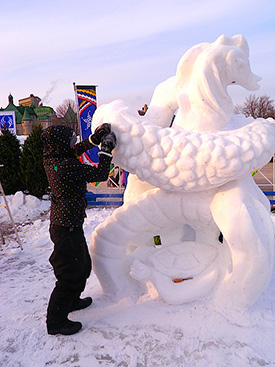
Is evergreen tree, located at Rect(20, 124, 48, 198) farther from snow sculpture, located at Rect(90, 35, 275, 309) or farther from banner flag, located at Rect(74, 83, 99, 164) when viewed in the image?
snow sculpture, located at Rect(90, 35, 275, 309)

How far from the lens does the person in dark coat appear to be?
220 centimetres

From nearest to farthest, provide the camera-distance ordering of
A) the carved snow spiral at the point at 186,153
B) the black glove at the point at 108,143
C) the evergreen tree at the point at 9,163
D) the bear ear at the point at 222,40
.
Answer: the black glove at the point at 108,143 < the carved snow spiral at the point at 186,153 < the bear ear at the point at 222,40 < the evergreen tree at the point at 9,163

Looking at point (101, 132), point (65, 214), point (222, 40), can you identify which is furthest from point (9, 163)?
point (222, 40)

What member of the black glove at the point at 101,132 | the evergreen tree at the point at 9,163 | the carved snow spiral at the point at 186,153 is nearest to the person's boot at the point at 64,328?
the carved snow spiral at the point at 186,153

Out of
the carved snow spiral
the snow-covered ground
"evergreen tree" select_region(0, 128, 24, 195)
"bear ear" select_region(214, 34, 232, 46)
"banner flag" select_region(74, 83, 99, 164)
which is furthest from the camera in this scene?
"evergreen tree" select_region(0, 128, 24, 195)

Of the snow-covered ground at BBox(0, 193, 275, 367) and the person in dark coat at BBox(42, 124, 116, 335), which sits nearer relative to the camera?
the snow-covered ground at BBox(0, 193, 275, 367)

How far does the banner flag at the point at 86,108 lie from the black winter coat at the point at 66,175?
5.45m

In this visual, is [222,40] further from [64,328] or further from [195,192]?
[64,328]

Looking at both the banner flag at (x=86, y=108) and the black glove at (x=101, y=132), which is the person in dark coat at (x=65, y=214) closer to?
the black glove at (x=101, y=132)

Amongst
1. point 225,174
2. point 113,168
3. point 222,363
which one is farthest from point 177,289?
point 113,168

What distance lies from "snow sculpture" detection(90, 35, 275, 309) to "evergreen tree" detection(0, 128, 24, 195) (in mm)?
6382

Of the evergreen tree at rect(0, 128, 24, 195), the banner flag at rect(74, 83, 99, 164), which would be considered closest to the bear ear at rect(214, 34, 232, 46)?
the banner flag at rect(74, 83, 99, 164)

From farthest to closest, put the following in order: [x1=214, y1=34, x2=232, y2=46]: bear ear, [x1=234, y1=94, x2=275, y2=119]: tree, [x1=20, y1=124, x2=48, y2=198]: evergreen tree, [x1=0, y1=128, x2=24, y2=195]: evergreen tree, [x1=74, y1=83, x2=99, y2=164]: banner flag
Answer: [x1=234, y1=94, x2=275, y2=119]: tree < [x1=0, y1=128, x2=24, y2=195]: evergreen tree < [x1=20, y1=124, x2=48, y2=198]: evergreen tree < [x1=74, y1=83, x2=99, y2=164]: banner flag < [x1=214, y1=34, x2=232, y2=46]: bear ear

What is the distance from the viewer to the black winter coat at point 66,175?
2174 millimetres
